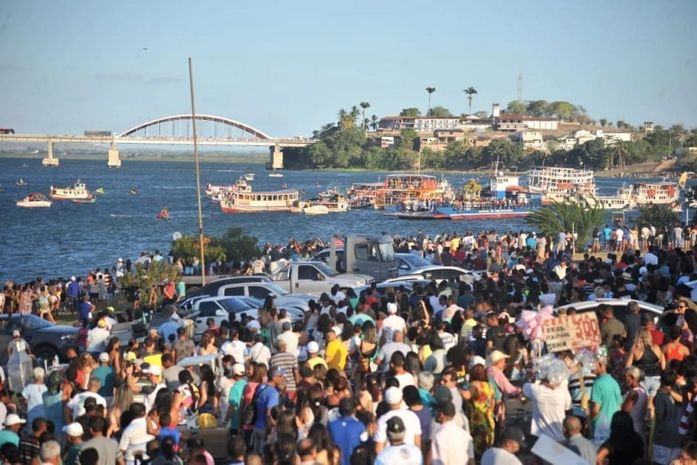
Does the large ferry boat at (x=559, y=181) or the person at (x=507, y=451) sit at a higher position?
the person at (x=507, y=451)

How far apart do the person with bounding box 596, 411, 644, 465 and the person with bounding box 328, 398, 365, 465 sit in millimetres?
2055

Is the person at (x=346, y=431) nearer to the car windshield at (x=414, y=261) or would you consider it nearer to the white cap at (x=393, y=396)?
the white cap at (x=393, y=396)

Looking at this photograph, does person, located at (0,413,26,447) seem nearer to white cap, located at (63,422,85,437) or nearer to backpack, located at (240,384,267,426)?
white cap, located at (63,422,85,437)

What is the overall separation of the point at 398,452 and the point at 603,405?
2.68 meters

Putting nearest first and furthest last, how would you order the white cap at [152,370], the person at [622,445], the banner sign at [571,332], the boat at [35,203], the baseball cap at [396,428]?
the baseball cap at [396,428]
the person at [622,445]
the banner sign at [571,332]
the white cap at [152,370]
the boat at [35,203]

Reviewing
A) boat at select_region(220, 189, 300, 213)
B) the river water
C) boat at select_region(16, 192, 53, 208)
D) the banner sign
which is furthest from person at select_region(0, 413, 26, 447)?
boat at select_region(16, 192, 53, 208)

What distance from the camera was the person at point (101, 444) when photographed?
913 cm

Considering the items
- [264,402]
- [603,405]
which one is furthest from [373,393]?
[603,405]

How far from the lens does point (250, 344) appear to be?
13.6 metres

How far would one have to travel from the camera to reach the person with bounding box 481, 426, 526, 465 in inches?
310

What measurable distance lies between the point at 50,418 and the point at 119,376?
1307 mm

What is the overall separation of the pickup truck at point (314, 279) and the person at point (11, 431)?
13757 mm

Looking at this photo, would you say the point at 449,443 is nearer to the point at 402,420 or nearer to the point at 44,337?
the point at 402,420

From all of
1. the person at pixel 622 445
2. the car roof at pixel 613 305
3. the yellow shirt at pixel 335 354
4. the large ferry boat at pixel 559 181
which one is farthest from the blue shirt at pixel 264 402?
the large ferry boat at pixel 559 181
